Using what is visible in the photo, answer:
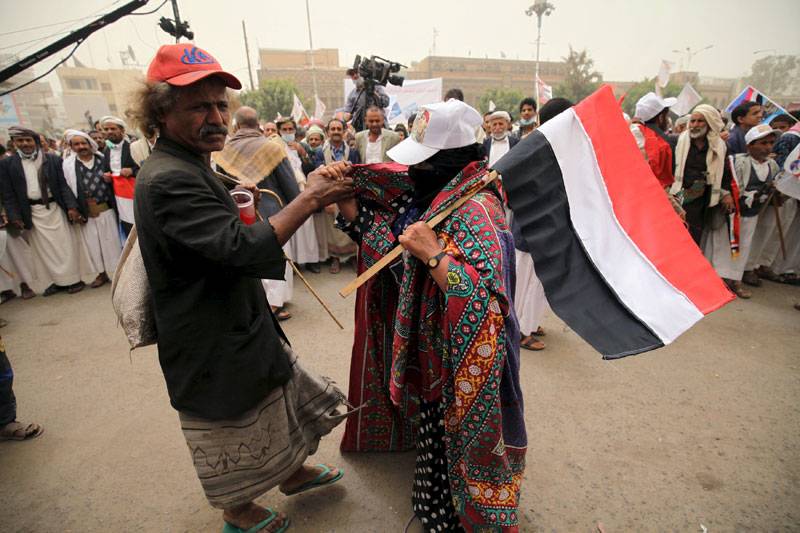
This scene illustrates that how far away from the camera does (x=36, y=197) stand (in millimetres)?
5477

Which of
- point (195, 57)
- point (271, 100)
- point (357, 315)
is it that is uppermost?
point (271, 100)

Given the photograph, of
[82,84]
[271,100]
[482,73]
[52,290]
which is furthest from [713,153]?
[82,84]

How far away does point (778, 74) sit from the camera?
67.1m

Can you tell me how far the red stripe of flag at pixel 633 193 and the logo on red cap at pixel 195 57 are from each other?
1494 millimetres

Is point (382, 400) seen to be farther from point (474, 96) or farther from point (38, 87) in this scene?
point (38, 87)

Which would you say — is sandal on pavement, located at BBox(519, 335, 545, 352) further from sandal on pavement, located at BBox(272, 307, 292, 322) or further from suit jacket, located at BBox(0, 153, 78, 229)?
suit jacket, located at BBox(0, 153, 78, 229)

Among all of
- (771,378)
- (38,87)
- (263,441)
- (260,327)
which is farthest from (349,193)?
(38,87)

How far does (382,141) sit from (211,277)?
15.2 ft

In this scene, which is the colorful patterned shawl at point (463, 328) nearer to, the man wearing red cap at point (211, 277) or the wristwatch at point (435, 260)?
the wristwatch at point (435, 260)

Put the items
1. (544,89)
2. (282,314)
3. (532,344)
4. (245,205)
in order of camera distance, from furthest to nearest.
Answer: (544,89), (282,314), (532,344), (245,205)

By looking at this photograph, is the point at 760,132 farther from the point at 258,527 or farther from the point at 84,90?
the point at 84,90

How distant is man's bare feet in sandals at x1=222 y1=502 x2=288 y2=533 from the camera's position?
6.46 feet

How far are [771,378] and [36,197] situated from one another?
850 centimetres

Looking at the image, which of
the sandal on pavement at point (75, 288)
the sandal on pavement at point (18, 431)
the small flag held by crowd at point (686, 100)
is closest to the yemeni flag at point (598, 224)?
the sandal on pavement at point (18, 431)
